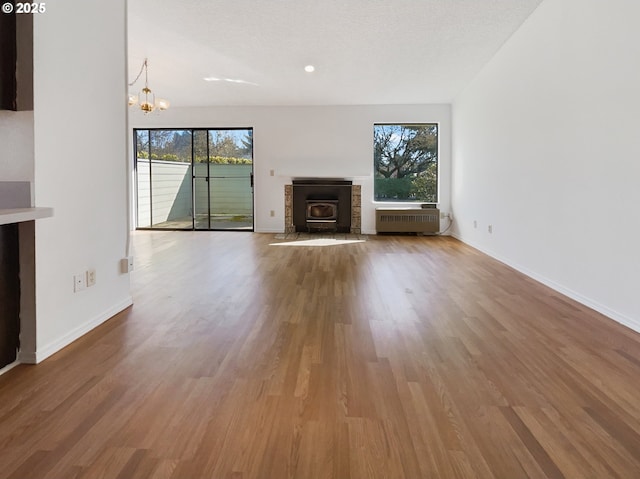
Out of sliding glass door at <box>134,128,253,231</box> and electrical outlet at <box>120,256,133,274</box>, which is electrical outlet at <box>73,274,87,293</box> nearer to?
electrical outlet at <box>120,256,133,274</box>

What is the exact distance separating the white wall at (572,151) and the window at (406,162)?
2.68 metres

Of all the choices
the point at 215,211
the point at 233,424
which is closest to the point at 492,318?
the point at 233,424

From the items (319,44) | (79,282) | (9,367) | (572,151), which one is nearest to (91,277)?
(79,282)

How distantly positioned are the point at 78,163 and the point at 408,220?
21.0ft

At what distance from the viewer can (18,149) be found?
205 centimetres

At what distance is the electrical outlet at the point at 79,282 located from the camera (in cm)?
242

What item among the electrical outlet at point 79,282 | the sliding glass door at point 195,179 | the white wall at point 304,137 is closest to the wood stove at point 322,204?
the white wall at point 304,137

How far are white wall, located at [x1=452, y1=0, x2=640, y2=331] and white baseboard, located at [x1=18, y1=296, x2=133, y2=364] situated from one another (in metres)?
3.40

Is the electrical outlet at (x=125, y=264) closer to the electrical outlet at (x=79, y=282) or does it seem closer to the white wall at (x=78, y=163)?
the white wall at (x=78, y=163)

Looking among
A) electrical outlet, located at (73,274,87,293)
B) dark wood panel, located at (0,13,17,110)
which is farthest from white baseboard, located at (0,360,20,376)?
dark wood panel, located at (0,13,17,110)

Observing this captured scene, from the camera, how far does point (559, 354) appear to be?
87.1 inches

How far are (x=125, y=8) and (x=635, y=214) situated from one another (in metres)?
3.69

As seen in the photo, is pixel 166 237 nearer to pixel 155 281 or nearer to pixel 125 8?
pixel 155 281

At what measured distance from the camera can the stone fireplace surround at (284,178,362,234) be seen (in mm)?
8336
